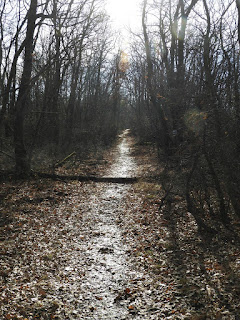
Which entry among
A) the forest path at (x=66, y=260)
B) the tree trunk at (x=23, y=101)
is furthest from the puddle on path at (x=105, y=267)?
the tree trunk at (x=23, y=101)

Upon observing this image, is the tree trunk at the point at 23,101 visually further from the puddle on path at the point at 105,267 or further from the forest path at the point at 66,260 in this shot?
the puddle on path at the point at 105,267

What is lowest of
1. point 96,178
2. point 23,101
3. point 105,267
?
point 105,267

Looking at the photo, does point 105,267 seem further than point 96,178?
No

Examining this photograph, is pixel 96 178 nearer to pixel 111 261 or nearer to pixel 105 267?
pixel 111 261

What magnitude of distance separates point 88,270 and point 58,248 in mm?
1224

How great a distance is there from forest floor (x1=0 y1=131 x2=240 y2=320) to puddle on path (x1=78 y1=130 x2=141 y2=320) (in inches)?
0.7

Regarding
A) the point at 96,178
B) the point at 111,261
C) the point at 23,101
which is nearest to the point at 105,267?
the point at 111,261

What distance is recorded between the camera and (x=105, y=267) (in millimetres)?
5438

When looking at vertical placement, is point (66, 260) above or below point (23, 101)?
below

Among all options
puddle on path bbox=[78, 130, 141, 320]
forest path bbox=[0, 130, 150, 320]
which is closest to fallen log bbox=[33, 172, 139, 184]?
forest path bbox=[0, 130, 150, 320]

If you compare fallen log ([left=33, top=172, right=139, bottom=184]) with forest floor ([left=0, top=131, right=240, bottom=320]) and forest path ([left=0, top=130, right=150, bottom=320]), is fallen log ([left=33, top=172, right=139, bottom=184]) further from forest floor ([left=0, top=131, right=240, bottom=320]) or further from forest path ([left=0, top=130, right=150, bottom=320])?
forest floor ([left=0, top=131, right=240, bottom=320])

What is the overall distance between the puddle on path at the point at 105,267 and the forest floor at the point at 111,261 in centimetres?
2

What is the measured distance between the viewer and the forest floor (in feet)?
13.7

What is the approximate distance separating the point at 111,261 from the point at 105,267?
0.26 m
